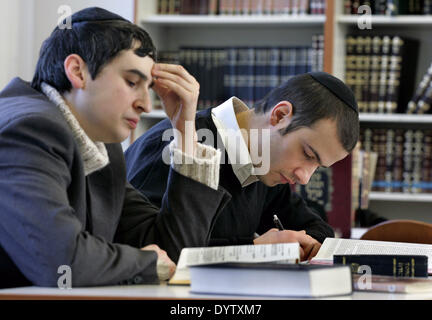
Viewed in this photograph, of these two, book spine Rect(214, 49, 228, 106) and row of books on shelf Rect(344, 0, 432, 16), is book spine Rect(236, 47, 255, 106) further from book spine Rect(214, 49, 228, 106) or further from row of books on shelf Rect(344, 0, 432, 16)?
row of books on shelf Rect(344, 0, 432, 16)

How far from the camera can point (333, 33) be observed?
10.2ft

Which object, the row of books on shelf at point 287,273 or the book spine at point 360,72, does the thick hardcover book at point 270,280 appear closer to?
the row of books on shelf at point 287,273

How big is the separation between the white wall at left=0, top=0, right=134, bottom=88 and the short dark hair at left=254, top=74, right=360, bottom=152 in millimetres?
1566

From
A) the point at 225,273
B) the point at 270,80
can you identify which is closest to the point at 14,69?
the point at 270,80

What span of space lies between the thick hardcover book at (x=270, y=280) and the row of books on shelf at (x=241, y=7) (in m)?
2.37

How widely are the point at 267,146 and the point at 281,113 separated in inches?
3.5

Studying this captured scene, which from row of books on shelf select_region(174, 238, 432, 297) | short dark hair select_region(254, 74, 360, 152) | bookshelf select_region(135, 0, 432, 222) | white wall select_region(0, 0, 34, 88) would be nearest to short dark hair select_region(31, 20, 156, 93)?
row of books on shelf select_region(174, 238, 432, 297)

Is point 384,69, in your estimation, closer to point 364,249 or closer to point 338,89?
point 338,89

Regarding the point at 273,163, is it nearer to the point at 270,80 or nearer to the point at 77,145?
the point at 77,145

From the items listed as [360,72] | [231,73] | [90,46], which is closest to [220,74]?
[231,73]

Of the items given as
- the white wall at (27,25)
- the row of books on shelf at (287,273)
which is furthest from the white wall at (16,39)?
the row of books on shelf at (287,273)

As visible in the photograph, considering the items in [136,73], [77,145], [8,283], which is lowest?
[8,283]

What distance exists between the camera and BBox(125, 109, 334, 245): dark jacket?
172 cm

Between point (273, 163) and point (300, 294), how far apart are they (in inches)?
33.6
